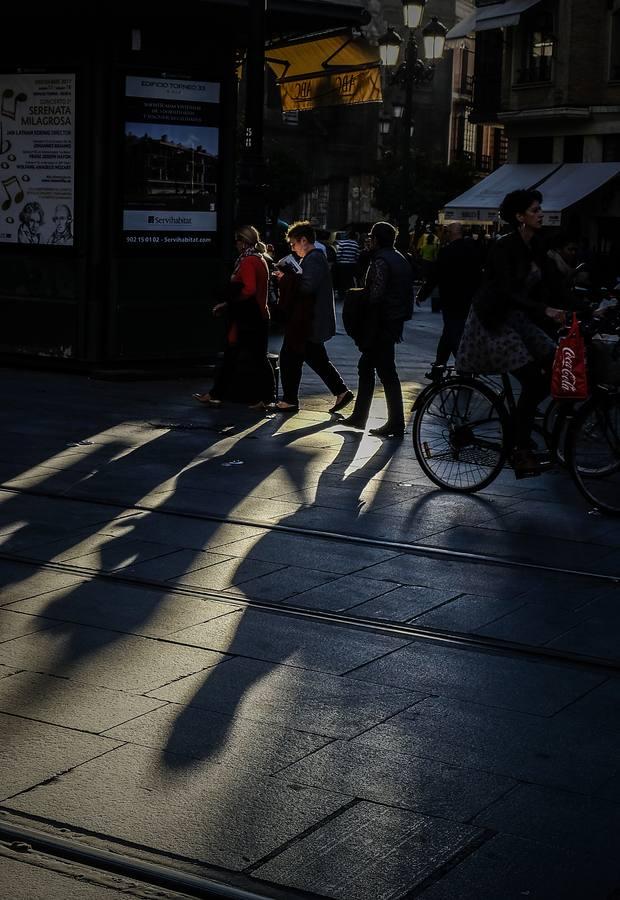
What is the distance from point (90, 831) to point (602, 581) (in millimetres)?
3637

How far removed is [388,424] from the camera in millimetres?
11555

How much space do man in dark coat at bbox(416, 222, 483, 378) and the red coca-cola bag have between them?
20.9 feet

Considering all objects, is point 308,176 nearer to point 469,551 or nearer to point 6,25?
point 6,25

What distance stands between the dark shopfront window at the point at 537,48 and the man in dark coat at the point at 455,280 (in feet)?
84.1

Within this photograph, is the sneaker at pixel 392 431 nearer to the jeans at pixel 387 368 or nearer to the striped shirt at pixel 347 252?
the jeans at pixel 387 368

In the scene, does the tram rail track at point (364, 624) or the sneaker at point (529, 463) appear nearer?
the tram rail track at point (364, 624)

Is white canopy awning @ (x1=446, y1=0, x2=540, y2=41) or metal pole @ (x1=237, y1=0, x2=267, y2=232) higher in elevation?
white canopy awning @ (x1=446, y1=0, x2=540, y2=41)

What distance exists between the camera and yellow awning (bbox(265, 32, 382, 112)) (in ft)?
49.7

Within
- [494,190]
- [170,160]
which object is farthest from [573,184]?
[170,160]

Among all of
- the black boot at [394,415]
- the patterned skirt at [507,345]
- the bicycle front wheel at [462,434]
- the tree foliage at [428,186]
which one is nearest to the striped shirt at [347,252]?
the black boot at [394,415]

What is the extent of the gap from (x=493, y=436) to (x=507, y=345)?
58cm

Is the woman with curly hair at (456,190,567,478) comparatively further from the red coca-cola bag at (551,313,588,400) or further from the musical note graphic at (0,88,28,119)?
the musical note graphic at (0,88,28,119)

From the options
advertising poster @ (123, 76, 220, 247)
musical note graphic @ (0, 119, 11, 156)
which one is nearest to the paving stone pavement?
advertising poster @ (123, 76, 220, 247)

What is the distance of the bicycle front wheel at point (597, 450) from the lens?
8.66 metres
